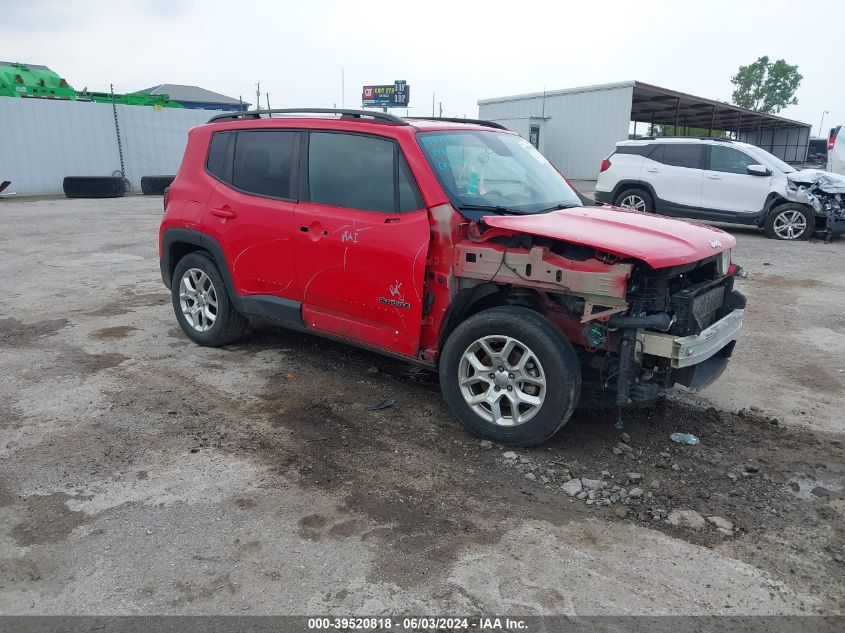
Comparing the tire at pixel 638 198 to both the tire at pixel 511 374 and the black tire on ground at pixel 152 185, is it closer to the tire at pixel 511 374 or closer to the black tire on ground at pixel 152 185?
the tire at pixel 511 374

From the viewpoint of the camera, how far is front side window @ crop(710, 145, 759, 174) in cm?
1262

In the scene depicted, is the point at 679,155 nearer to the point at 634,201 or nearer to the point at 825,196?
the point at 634,201

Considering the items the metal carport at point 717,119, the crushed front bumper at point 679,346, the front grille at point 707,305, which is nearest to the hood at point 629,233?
the front grille at point 707,305

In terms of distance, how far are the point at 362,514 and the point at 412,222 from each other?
1.82 m

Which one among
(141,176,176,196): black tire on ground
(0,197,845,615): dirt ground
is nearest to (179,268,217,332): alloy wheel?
(0,197,845,615): dirt ground

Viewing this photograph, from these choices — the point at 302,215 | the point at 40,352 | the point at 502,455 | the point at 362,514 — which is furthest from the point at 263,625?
the point at 40,352

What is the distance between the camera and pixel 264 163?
5109 mm

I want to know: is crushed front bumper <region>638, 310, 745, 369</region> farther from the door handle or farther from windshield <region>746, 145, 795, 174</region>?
windshield <region>746, 145, 795, 174</region>

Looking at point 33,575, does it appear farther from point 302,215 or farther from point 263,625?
point 302,215

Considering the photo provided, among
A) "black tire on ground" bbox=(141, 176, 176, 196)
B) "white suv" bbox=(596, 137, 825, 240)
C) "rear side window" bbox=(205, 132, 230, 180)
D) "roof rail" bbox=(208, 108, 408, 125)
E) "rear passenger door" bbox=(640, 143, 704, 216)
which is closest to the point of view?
"roof rail" bbox=(208, 108, 408, 125)

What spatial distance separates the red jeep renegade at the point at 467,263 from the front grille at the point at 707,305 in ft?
0.07

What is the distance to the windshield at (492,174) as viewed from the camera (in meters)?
4.23

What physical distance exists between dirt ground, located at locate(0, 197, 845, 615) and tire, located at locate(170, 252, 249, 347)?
0.57 ft

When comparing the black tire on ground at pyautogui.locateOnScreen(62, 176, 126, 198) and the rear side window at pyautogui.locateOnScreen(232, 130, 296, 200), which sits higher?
the rear side window at pyautogui.locateOnScreen(232, 130, 296, 200)
